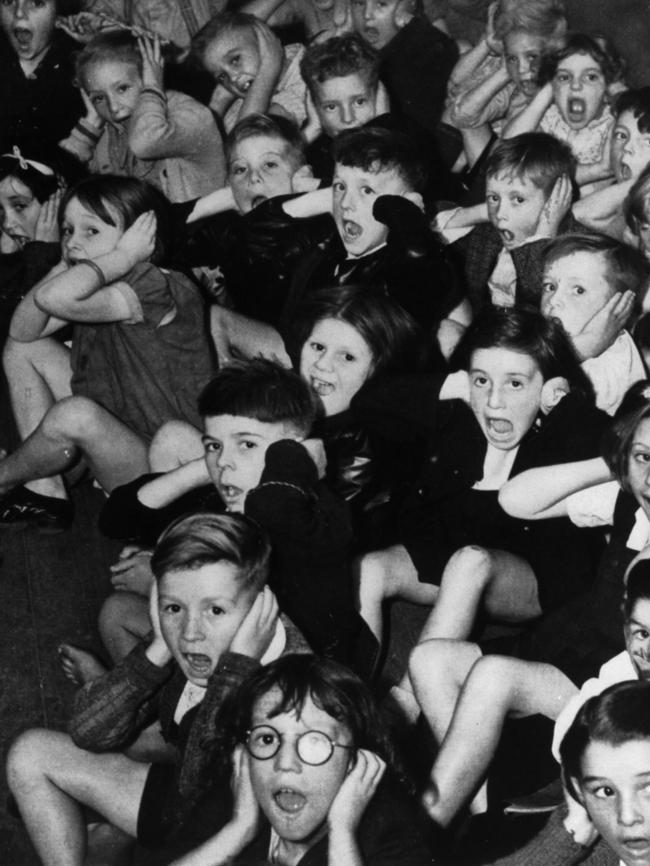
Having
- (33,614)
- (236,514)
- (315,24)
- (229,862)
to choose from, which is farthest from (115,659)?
(315,24)

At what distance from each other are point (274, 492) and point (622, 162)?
2.91 feet

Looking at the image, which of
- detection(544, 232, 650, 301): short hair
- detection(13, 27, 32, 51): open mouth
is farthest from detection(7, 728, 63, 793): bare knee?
detection(13, 27, 32, 51): open mouth

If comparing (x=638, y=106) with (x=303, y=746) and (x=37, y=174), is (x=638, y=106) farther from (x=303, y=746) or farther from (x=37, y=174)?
(x=303, y=746)

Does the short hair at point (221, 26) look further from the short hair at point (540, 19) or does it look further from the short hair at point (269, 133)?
the short hair at point (540, 19)

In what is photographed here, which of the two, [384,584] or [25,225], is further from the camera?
[25,225]

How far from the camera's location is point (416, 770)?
176cm

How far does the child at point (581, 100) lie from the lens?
2.53 m

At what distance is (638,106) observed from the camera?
234cm

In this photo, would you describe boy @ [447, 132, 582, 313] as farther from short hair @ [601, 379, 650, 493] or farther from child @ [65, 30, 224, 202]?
child @ [65, 30, 224, 202]

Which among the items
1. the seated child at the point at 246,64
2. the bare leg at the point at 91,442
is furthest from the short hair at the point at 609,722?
the seated child at the point at 246,64

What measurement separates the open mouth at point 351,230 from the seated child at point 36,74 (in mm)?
872

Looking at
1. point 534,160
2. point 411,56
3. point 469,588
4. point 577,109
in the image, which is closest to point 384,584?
point 469,588

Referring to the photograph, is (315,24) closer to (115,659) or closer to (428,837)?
(115,659)

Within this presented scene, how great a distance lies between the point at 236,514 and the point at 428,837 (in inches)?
18.4
